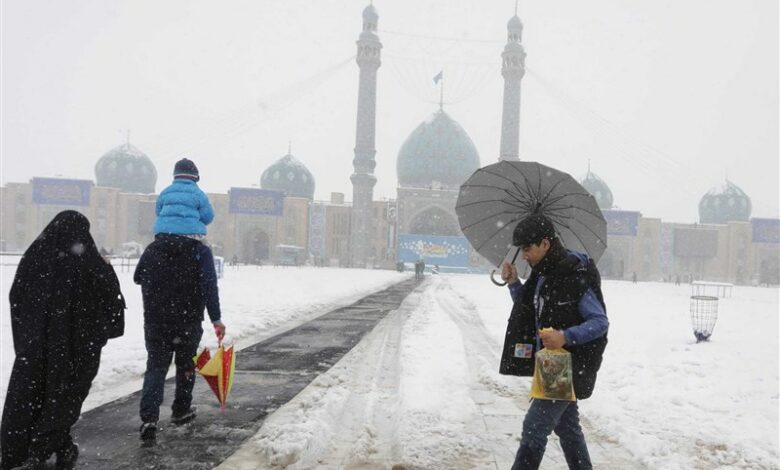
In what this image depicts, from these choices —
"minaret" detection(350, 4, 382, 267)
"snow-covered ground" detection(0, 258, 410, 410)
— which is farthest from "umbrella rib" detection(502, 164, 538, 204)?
"minaret" detection(350, 4, 382, 267)

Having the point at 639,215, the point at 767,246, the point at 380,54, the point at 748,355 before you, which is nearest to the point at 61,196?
the point at 380,54

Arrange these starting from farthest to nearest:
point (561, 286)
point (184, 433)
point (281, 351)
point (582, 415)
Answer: point (281, 351)
point (582, 415)
point (184, 433)
point (561, 286)

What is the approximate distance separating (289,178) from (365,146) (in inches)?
459

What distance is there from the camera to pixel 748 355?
705cm

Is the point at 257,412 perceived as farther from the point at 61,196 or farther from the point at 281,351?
the point at 61,196

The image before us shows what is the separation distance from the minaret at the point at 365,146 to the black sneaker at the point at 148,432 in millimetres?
50254

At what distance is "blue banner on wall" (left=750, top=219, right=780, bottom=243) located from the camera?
189 feet

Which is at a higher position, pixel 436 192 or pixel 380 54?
pixel 380 54

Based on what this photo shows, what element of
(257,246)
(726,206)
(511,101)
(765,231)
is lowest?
(257,246)

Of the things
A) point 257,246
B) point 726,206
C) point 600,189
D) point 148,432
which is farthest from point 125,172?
point 726,206

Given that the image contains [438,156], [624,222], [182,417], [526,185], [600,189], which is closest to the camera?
[526,185]

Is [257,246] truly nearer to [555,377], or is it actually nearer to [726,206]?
[726,206]

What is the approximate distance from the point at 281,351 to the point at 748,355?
5628 millimetres

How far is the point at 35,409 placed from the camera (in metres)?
2.99
